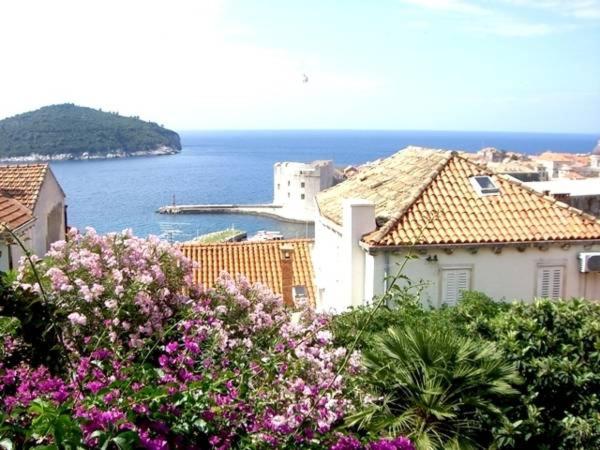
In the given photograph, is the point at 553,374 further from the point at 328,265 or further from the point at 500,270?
the point at 328,265

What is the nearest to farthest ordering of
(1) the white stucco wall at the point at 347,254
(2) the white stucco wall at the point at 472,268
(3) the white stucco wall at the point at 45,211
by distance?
(2) the white stucco wall at the point at 472,268 → (1) the white stucco wall at the point at 347,254 → (3) the white stucco wall at the point at 45,211

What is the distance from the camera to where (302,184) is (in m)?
110

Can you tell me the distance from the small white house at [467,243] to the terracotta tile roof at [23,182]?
25.0ft

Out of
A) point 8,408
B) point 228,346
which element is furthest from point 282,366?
point 8,408

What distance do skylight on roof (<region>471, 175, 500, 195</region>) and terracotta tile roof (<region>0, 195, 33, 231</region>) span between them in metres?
10.7

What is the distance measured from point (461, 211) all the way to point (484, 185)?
164 cm

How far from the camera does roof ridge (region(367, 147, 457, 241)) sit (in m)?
Answer: 14.3

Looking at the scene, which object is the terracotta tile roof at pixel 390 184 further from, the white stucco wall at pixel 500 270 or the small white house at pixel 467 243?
the white stucco wall at pixel 500 270

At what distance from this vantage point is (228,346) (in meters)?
6.81

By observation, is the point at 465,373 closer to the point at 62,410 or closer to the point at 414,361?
the point at 414,361

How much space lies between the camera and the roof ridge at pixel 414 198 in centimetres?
1434

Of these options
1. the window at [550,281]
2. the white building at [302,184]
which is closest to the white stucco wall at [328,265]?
the window at [550,281]

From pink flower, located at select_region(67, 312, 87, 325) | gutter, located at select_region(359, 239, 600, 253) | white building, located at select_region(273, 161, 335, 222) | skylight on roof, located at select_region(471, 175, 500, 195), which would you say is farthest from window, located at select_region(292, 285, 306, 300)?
white building, located at select_region(273, 161, 335, 222)

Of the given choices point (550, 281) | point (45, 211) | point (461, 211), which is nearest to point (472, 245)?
point (461, 211)
